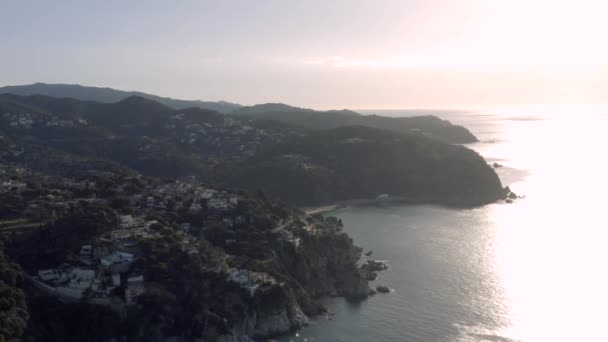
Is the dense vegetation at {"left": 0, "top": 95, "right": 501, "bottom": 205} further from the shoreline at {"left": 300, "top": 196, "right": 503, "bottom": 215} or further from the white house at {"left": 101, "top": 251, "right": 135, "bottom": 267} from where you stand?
the white house at {"left": 101, "top": 251, "right": 135, "bottom": 267}

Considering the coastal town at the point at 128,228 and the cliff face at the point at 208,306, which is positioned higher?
the coastal town at the point at 128,228

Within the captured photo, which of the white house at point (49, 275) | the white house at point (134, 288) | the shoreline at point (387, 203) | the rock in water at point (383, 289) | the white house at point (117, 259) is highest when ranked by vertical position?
the white house at point (117, 259)

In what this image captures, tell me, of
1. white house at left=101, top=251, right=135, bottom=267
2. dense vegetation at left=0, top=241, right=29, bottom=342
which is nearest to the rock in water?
white house at left=101, top=251, right=135, bottom=267

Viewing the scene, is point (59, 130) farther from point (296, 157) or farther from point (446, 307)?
point (446, 307)

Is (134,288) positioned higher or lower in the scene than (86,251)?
lower

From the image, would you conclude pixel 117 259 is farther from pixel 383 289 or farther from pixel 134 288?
pixel 383 289

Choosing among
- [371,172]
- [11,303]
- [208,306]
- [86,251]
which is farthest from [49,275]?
[371,172]

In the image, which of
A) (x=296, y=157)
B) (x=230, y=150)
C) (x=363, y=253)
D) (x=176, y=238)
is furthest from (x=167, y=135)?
(x=176, y=238)

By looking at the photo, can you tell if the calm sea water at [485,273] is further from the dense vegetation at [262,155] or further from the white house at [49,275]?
the white house at [49,275]

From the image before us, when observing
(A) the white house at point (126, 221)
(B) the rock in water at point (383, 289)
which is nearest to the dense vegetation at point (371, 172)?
(B) the rock in water at point (383, 289)
